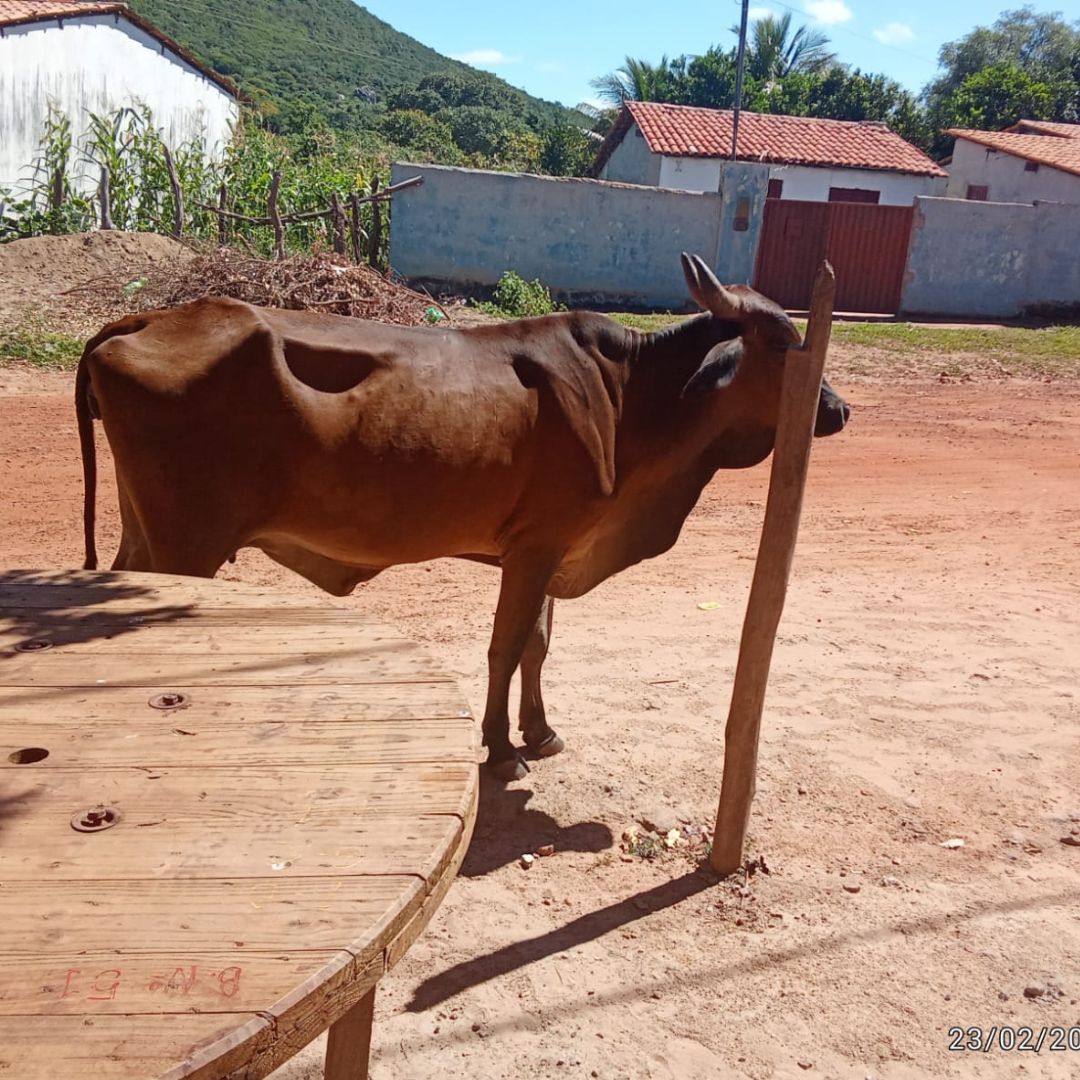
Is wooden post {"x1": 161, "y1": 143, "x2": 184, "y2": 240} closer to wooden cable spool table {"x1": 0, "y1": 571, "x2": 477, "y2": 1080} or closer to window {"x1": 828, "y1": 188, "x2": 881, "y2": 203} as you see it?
wooden cable spool table {"x1": 0, "y1": 571, "x2": 477, "y2": 1080}

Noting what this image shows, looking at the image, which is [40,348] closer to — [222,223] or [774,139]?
[222,223]

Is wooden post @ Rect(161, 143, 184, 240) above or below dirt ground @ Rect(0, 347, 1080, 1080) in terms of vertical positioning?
above

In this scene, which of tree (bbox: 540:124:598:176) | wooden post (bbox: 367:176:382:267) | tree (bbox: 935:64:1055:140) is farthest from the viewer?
tree (bbox: 935:64:1055:140)

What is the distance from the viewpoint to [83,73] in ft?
67.3

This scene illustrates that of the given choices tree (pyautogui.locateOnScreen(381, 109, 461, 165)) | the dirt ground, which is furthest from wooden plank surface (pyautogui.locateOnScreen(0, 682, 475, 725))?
tree (pyautogui.locateOnScreen(381, 109, 461, 165))

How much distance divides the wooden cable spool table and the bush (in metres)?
14.4

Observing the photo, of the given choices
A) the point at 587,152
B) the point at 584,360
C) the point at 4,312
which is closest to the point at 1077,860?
the point at 584,360

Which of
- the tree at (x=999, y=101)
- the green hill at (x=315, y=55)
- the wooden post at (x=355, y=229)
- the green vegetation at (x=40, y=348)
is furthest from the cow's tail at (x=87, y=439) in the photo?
the green hill at (x=315, y=55)

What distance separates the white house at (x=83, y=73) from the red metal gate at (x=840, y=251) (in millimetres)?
11802

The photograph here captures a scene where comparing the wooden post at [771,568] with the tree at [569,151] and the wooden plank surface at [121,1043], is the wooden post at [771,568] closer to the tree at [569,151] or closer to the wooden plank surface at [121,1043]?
the wooden plank surface at [121,1043]

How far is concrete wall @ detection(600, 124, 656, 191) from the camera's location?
26.8 metres

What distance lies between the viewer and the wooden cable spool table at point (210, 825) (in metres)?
1.38

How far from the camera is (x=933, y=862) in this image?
13.9ft

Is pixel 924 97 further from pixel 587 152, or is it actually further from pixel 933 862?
pixel 933 862
